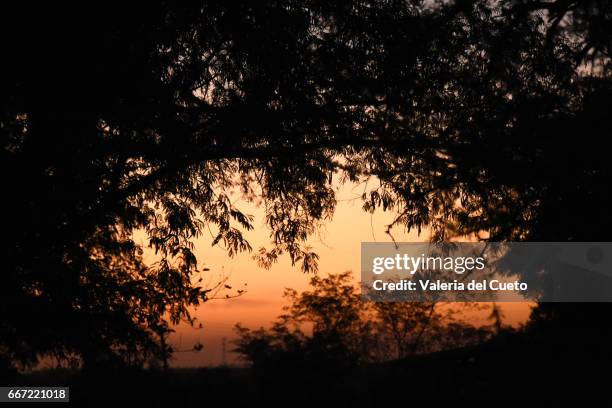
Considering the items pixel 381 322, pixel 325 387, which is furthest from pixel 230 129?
pixel 381 322

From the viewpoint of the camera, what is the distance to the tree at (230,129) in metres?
8.90

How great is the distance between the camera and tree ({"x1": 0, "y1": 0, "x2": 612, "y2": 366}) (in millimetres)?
8898

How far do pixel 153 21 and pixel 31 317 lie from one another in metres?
4.90

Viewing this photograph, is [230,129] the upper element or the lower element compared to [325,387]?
upper

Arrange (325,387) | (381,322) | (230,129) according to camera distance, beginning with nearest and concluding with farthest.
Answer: (230,129) → (325,387) → (381,322)

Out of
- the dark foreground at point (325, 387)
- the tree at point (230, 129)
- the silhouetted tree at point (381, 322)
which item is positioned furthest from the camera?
the silhouetted tree at point (381, 322)

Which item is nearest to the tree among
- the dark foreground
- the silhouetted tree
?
the dark foreground

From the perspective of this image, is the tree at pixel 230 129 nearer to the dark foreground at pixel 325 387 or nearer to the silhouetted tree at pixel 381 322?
the dark foreground at pixel 325 387

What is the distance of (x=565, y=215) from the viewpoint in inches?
705

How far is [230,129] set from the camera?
1016 cm

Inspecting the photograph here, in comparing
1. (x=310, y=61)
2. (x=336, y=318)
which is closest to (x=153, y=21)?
(x=310, y=61)

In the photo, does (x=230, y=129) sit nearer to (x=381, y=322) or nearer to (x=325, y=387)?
(x=325, y=387)

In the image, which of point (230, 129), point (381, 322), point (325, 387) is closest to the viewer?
point (230, 129)

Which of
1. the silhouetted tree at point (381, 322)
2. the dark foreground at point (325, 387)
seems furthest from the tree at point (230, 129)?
the silhouetted tree at point (381, 322)
